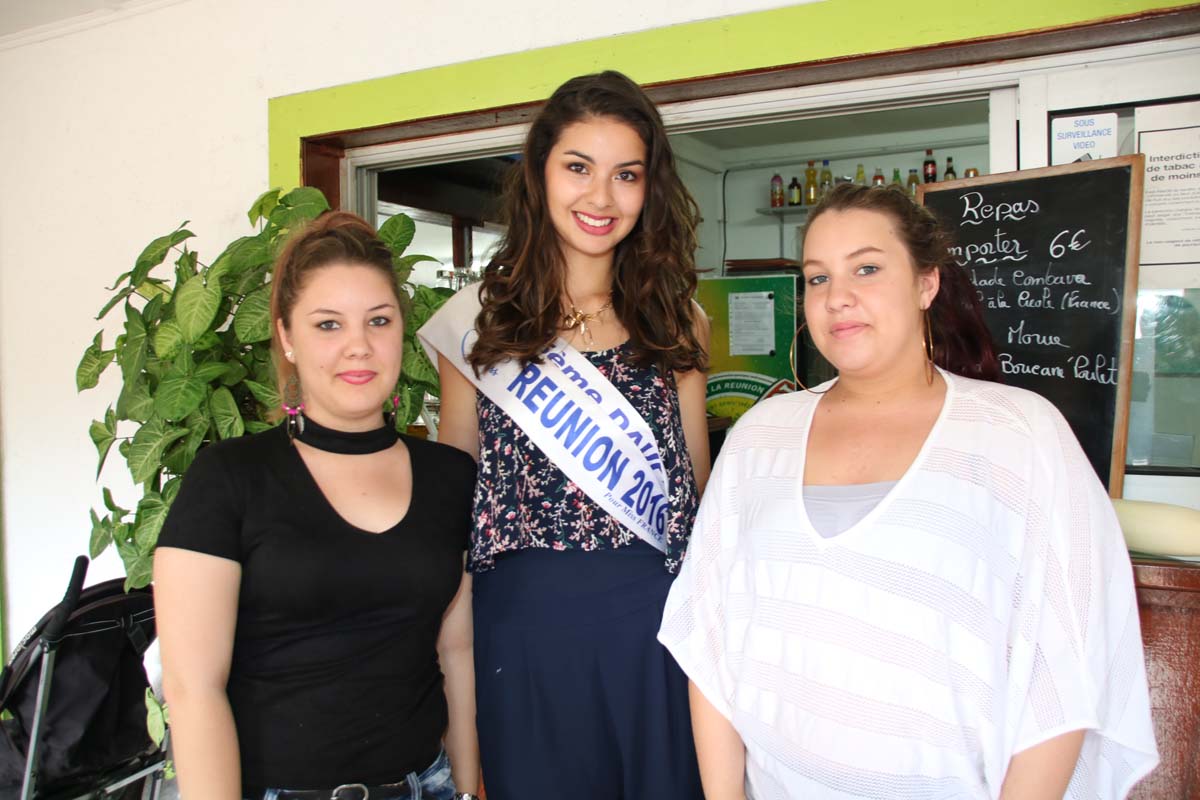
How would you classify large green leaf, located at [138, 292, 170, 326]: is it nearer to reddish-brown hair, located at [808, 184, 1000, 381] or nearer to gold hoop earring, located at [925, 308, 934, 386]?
reddish-brown hair, located at [808, 184, 1000, 381]

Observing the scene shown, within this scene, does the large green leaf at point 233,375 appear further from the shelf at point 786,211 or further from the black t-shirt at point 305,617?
the shelf at point 786,211

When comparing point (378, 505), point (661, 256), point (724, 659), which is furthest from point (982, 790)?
point (661, 256)

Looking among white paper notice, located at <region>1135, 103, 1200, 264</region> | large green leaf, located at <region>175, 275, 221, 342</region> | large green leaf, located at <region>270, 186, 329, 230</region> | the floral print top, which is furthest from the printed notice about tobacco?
large green leaf, located at <region>175, 275, 221, 342</region>

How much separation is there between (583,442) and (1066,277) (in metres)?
0.99

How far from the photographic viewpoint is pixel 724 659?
47.3 inches

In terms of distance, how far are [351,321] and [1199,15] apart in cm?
156

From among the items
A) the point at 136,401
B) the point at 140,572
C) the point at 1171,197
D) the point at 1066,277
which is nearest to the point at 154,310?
the point at 136,401

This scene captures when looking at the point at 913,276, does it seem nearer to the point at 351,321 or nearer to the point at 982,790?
the point at 982,790

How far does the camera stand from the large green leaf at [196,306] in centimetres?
174

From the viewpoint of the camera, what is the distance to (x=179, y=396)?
5.75 feet

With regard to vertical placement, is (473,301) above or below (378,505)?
above

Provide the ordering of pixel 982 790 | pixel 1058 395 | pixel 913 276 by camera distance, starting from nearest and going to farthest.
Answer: pixel 982 790 → pixel 913 276 → pixel 1058 395

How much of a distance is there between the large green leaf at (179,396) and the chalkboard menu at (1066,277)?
4.93ft

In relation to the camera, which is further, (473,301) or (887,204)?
(473,301)
